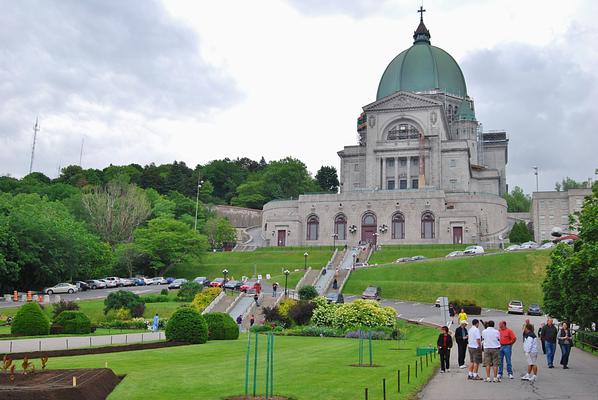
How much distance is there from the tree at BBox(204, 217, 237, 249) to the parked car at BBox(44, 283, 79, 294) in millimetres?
34730

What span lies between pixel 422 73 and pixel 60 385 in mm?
95086

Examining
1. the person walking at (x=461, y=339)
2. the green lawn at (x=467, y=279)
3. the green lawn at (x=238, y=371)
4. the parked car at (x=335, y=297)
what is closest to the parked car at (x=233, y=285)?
the parked car at (x=335, y=297)

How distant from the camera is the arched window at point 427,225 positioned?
83.0 meters

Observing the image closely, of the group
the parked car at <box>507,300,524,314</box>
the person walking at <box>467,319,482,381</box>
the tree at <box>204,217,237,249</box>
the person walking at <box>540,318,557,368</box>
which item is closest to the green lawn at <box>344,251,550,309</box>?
the parked car at <box>507,300,524,314</box>

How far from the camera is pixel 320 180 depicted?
133250mm

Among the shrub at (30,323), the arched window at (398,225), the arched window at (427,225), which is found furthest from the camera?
the arched window at (398,225)

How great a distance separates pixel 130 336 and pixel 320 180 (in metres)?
105

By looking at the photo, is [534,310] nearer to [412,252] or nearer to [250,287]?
[250,287]

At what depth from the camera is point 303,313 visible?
39.3 meters

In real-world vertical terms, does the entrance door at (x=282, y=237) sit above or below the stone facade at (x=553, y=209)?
below

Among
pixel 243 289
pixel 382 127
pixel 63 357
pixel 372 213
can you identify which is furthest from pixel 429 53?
pixel 63 357

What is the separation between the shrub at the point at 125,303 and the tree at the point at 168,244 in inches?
1062

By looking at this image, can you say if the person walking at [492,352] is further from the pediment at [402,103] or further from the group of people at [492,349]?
the pediment at [402,103]

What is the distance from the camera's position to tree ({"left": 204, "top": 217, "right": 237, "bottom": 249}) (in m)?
92.6
